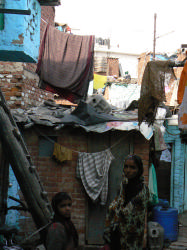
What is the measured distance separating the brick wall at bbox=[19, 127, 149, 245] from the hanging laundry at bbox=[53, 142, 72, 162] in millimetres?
167

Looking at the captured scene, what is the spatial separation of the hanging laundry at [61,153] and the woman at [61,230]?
14.0 feet

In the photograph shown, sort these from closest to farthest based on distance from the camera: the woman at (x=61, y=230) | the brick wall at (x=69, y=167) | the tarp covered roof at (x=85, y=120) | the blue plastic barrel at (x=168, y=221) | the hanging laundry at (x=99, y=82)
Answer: the woman at (x=61, y=230) → the tarp covered roof at (x=85, y=120) → the brick wall at (x=69, y=167) → the blue plastic barrel at (x=168, y=221) → the hanging laundry at (x=99, y=82)

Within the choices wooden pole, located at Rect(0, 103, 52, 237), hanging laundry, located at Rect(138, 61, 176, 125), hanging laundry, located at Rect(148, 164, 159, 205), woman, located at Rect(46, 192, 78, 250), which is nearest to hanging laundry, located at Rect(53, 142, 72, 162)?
hanging laundry, located at Rect(148, 164, 159, 205)

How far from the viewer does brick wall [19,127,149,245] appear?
752 centimetres

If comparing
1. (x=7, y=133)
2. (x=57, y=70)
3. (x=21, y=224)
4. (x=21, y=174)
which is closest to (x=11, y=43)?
(x=7, y=133)

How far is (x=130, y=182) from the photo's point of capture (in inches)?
134

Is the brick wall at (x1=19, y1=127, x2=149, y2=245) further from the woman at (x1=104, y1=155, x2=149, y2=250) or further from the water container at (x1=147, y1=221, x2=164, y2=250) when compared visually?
the woman at (x1=104, y1=155, x2=149, y2=250)

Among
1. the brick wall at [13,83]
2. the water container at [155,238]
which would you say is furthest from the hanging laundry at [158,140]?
the brick wall at [13,83]

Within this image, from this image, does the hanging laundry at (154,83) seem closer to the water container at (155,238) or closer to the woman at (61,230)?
the woman at (61,230)

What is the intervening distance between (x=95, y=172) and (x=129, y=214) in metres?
4.18

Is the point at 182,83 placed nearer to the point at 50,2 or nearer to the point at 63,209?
the point at 63,209

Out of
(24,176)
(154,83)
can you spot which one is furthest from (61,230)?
(154,83)

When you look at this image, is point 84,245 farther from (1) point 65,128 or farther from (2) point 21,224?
(1) point 65,128

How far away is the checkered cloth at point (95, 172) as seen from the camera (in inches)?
290
